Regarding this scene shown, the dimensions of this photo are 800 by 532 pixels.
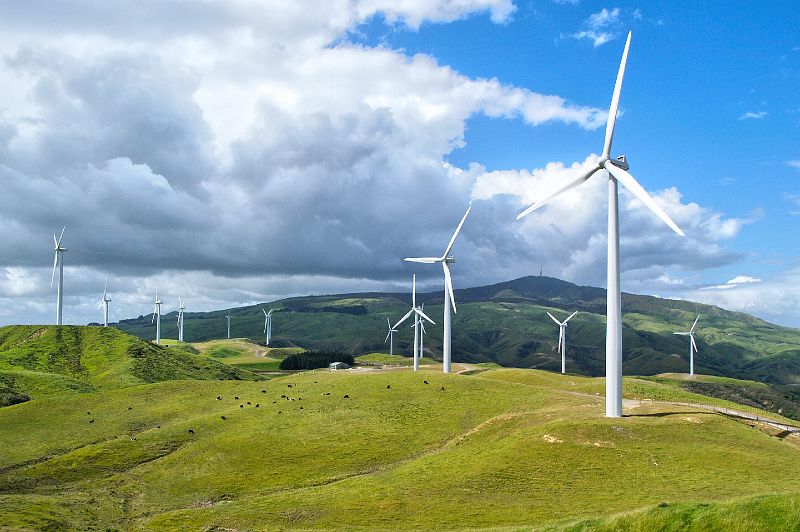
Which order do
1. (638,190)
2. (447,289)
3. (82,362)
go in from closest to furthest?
(638,190)
(447,289)
(82,362)

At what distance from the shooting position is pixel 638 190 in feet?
230

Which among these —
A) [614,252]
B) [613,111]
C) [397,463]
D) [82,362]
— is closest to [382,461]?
[397,463]

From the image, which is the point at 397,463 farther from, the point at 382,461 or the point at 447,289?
the point at 447,289

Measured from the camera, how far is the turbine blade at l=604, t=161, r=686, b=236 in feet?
203

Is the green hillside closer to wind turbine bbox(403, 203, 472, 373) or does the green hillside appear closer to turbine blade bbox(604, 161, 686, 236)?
wind turbine bbox(403, 203, 472, 373)

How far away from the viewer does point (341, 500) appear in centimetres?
5734

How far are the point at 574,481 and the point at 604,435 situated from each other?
11017 mm

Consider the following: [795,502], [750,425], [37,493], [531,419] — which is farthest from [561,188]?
[37,493]

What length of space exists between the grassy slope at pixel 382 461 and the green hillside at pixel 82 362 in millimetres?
27133

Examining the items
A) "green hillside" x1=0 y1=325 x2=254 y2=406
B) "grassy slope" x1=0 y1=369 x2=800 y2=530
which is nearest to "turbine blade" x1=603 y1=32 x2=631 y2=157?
"grassy slope" x1=0 y1=369 x2=800 y2=530

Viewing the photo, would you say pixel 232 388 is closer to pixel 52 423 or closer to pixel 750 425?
pixel 52 423

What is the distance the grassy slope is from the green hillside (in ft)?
89.0

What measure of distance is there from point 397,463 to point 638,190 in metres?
42.0

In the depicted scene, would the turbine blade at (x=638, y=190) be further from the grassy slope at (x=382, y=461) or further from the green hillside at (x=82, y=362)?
the green hillside at (x=82, y=362)
